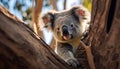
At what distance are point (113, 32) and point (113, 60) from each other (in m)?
0.18

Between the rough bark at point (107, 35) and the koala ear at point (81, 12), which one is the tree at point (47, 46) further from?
the koala ear at point (81, 12)

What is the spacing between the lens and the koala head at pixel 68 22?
3161mm

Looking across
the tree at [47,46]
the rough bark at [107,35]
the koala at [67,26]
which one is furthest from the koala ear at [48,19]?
the rough bark at [107,35]

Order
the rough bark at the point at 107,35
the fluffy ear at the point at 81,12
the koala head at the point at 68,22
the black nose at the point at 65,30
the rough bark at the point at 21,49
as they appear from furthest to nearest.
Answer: the fluffy ear at the point at 81,12 → the koala head at the point at 68,22 → the black nose at the point at 65,30 → the rough bark at the point at 107,35 → the rough bark at the point at 21,49

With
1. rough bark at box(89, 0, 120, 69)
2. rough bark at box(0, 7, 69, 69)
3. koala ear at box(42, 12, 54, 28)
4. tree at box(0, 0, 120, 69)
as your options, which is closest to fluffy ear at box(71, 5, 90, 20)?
koala ear at box(42, 12, 54, 28)

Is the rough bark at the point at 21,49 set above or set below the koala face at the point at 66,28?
below

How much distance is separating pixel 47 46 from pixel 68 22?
4.42 ft

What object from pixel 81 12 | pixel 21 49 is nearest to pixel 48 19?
pixel 81 12

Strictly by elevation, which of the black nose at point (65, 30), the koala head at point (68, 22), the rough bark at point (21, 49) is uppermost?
the koala head at point (68, 22)

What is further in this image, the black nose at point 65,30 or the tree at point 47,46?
the black nose at point 65,30

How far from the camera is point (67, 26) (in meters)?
3.20

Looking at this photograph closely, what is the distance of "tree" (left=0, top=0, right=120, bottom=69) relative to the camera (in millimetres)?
1692

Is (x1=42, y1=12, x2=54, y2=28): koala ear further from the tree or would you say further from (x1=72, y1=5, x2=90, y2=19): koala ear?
the tree

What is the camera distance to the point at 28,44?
71.5 inches
